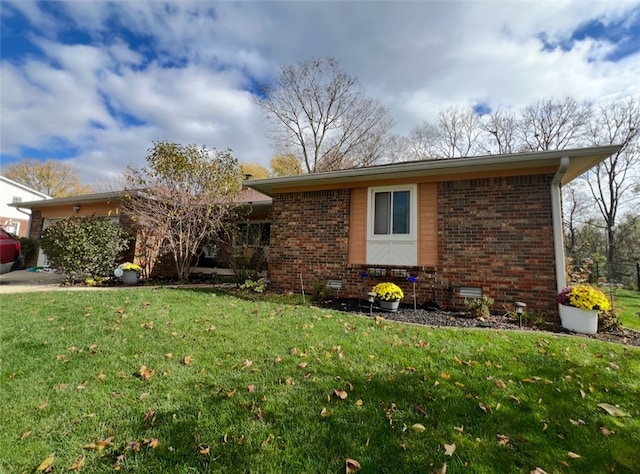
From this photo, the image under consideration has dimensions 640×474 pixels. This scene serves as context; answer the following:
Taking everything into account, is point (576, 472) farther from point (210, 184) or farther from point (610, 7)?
point (210, 184)

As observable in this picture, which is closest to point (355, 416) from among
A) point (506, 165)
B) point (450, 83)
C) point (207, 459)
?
point (207, 459)

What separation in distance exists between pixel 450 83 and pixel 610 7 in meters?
6.15

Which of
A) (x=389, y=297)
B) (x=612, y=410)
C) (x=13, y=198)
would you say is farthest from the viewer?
(x=13, y=198)

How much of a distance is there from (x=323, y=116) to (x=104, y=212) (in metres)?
15.9

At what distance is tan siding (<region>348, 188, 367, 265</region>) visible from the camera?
25.3ft

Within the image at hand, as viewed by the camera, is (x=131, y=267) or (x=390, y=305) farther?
(x=131, y=267)

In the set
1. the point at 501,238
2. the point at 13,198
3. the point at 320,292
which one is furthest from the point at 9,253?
the point at 13,198

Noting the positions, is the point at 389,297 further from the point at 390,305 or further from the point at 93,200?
the point at 93,200

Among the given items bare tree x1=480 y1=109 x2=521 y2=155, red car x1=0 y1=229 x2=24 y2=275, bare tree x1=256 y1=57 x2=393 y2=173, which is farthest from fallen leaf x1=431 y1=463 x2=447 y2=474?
bare tree x1=480 y1=109 x2=521 y2=155

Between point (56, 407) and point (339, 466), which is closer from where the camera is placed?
point (339, 466)

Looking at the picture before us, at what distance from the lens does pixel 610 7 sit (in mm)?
6562

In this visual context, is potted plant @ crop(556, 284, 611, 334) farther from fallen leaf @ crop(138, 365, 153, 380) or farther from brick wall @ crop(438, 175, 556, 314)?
fallen leaf @ crop(138, 365, 153, 380)

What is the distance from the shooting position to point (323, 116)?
898 inches

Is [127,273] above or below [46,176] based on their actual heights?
below
